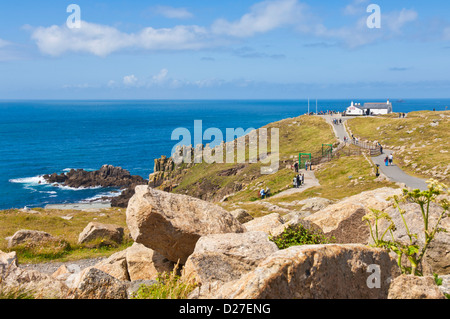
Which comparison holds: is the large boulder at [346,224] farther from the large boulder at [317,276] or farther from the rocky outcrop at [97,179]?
the rocky outcrop at [97,179]

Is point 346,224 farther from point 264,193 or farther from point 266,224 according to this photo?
point 264,193

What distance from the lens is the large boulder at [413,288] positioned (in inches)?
294

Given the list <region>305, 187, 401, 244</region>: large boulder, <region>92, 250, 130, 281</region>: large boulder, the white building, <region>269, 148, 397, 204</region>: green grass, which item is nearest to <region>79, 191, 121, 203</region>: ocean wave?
<region>269, 148, 397, 204</region>: green grass

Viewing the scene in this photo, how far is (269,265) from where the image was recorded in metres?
6.45

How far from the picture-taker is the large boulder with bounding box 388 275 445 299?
748 centimetres

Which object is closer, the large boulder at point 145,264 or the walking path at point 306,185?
the large boulder at point 145,264

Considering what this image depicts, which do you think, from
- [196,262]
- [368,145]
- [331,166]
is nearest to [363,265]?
[196,262]

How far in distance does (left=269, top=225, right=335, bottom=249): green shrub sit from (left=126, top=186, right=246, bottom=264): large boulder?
89.5 inches

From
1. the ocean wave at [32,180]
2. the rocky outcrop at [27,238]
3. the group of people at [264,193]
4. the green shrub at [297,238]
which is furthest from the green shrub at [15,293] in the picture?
the ocean wave at [32,180]

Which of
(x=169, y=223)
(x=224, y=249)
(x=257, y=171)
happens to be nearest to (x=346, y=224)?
(x=224, y=249)

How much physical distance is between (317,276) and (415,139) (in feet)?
221

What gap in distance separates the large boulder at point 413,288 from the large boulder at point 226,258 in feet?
9.32

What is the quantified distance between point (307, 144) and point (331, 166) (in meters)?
21.7
